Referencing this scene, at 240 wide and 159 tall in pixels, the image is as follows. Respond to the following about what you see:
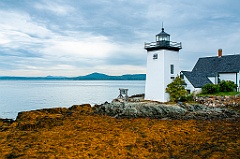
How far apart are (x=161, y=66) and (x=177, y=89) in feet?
9.83

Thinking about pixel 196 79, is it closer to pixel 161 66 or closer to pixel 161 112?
pixel 161 66

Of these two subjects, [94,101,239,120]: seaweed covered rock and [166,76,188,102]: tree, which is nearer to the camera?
[94,101,239,120]: seaweed covered rock

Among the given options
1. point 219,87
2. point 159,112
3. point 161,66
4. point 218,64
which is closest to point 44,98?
point 161,66

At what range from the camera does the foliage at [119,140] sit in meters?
7.66

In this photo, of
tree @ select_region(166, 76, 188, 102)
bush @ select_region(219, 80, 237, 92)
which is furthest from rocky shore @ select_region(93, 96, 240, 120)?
bush @ select_region(219, 80, 237, 92)

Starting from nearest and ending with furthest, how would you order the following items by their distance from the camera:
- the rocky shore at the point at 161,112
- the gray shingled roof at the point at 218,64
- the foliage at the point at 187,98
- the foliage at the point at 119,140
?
the foliage at the point at 119,140
the rocky shore at the point at 161,112
the foliage at the point at 187,98
the gray shingled roof at the point at 218,64

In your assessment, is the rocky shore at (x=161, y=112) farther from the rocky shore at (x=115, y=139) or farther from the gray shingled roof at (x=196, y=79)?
the gray shingled roof at (x=196, y=79)

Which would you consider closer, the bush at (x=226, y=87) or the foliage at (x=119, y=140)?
the foliage at (x=119, y=140)

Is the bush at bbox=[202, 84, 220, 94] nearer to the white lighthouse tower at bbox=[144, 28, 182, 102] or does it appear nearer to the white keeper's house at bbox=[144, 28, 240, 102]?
the white keeper's house at bbox=[144, 28, 240, 102]

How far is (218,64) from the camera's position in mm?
31141

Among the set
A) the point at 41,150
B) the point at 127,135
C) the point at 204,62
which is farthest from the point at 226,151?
the point at 204,62

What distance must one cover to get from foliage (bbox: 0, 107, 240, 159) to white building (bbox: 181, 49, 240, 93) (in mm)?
15074

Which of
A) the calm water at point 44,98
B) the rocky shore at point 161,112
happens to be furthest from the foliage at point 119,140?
the calm water at point 44,98

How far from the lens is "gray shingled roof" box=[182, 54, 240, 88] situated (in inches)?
1093
